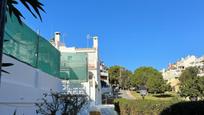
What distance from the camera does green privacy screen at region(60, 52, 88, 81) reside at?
84.1ft

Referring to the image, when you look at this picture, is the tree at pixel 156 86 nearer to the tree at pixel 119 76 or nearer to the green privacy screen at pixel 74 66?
the tree at pixel 119 76

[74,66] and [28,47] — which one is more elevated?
[74,66]

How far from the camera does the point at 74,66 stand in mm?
26969

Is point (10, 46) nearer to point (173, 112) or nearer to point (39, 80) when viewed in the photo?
point (39, 80)

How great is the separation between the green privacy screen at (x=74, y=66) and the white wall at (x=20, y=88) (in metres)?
10.5

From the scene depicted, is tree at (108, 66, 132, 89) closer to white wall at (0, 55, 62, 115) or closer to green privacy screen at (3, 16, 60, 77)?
green privacy screen at (3, 16, 60, 77)

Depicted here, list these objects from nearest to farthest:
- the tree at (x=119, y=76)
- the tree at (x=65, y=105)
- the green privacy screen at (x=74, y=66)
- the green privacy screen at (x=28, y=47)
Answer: the green privacy screen at (x=28, y=47)
the tree at (x=65, y=105)
the green privacy screen at (x=74, y=66)
the tree at (x=119, y=76)

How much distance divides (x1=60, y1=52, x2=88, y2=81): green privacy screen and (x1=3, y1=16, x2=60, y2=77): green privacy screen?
25.5ft

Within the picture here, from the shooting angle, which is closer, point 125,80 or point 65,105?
point 65,105

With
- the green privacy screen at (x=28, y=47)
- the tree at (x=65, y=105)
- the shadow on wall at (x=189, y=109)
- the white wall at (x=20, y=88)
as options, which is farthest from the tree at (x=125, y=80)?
the shadow on wall at (x=189, y=109)

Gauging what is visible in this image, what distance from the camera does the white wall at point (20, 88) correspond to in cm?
953

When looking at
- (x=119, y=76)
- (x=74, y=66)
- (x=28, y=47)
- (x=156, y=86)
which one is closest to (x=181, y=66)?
(x=119, y=76)

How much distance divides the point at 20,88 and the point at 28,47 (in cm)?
200

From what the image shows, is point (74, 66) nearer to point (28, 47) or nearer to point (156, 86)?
point (28, 47)
